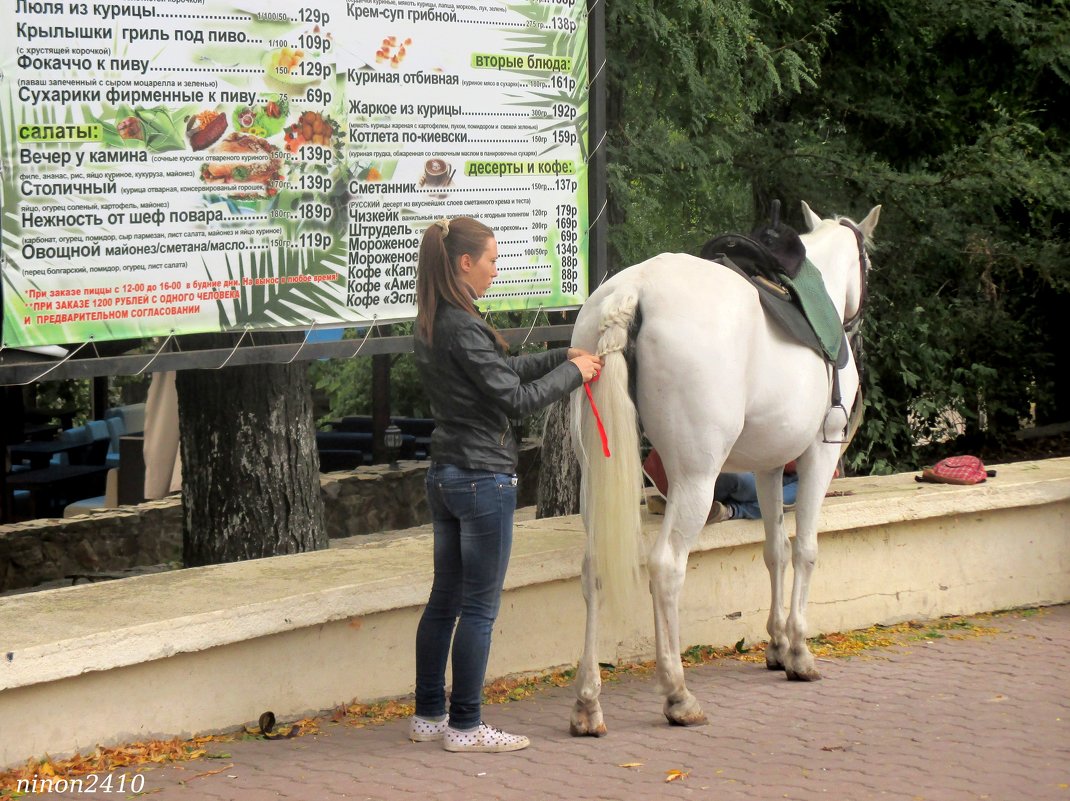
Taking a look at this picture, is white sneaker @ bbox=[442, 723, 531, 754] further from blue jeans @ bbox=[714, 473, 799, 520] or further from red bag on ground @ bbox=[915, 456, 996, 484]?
red bag on ground @ bbox=[915, 456, 996, 484]

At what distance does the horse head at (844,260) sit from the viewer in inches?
286

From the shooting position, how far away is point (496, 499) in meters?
5.34

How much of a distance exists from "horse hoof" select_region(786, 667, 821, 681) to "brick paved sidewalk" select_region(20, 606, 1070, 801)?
41 millimetres

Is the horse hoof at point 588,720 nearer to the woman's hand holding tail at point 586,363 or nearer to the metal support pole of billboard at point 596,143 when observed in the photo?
the woman's hand holding tail at point 586,363

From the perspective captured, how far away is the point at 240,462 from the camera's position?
7945 millimetres

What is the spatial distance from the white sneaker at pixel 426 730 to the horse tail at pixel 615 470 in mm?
860

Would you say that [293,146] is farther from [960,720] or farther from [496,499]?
[960,720]

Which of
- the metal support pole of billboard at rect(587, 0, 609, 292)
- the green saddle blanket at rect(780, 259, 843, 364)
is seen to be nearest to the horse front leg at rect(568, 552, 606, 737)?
the green saddle blanket at rect(780, 259, 843, 364)

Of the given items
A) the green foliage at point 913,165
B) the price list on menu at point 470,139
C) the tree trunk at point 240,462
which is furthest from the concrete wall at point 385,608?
the green foliage at point 913,165

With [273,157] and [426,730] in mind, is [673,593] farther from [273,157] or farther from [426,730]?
[273,157]

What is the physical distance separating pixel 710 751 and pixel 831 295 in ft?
8.44

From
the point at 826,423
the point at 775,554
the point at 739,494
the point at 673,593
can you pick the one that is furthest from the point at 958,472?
the point at 673,593

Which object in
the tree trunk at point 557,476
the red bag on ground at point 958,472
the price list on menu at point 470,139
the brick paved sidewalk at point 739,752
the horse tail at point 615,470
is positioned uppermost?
the price list on menu at point 470,139

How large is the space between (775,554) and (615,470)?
176 centimetres
